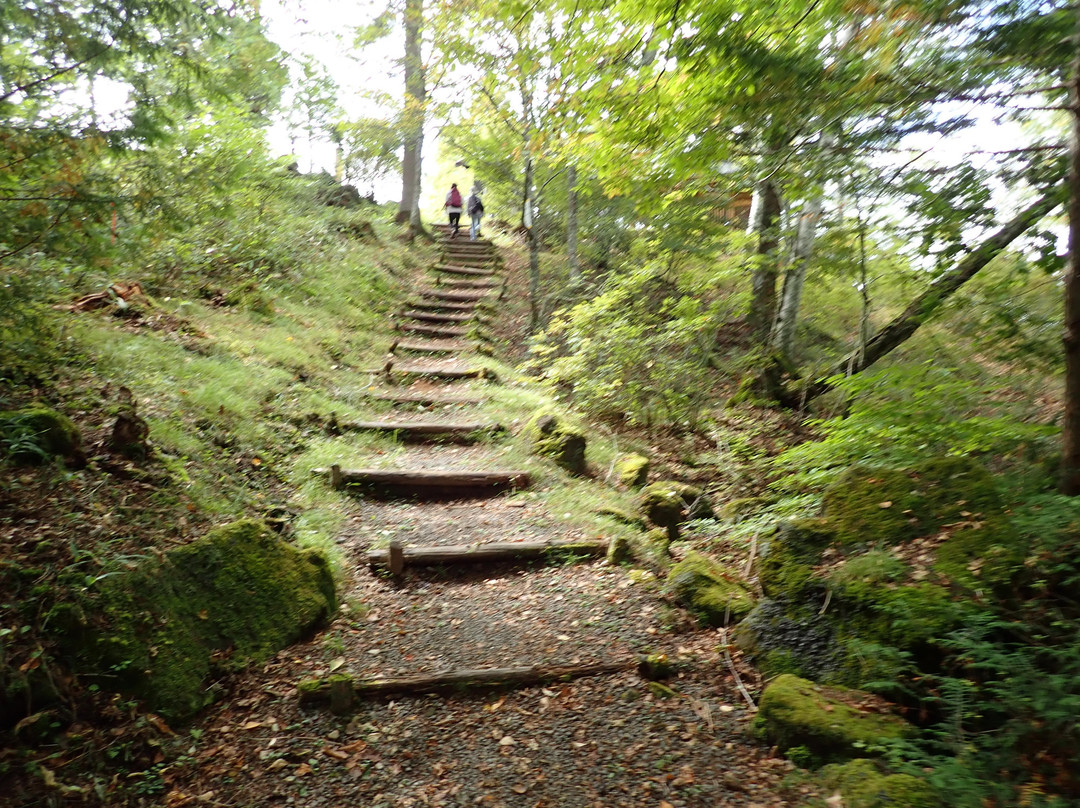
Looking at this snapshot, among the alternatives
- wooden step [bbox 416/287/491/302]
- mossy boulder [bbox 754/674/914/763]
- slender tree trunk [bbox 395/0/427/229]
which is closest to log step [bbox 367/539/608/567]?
mossy boulder [bbox 754/674/914/763]

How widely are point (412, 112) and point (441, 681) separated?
558 inches

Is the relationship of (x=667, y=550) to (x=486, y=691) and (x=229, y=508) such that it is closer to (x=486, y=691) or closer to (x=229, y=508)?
(x=486, y=691)

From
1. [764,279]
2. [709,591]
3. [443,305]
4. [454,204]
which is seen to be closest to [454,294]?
[443,305]

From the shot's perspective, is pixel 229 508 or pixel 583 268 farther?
pixel 583 268

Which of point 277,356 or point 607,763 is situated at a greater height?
point 277,356

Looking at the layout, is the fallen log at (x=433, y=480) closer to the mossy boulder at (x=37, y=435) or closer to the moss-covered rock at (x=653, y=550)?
the moss-covered rock at (x=653, y=550)

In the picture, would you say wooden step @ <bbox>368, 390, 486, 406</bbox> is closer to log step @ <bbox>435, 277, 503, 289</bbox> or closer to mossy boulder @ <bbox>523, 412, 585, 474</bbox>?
mossy boulder @ <bbox>523, 412, 585, 474</bbox>

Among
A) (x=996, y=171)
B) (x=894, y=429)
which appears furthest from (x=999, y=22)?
(x=894, y=429)

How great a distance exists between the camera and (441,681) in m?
3.71

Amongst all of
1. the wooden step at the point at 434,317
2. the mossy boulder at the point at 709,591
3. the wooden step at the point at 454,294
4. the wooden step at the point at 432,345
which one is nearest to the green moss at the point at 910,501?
the mossy boulder at the point at 709,591

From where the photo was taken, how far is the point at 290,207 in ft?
47.3

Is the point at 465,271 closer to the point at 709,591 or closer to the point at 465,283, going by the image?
the point at 465,283

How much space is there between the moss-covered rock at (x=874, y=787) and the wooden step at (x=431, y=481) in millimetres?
4558

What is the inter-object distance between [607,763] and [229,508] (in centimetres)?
353
